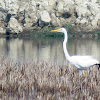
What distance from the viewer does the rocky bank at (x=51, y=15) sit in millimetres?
47000

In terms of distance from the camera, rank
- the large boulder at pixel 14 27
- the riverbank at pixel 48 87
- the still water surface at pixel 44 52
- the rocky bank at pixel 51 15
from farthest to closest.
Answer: the rocky bank at pixel 51 15 → the large boulder at pixel 14 27 → the still water surface at pixel 44 52 → the riverbank at pixel 48 87

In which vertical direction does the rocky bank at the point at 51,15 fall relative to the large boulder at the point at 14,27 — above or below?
above

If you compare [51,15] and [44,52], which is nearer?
[44,52]

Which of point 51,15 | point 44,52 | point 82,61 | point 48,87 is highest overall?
point 51,15

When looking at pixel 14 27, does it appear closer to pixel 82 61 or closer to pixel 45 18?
pixel 45 18

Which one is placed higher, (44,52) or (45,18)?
(45,18)

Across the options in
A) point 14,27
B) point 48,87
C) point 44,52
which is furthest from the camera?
point 14,27

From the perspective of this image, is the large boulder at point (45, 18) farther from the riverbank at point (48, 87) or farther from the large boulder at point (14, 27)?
the riverbank at point (48, 87)

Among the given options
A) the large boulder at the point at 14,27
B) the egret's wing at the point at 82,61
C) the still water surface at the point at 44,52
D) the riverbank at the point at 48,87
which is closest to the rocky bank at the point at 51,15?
the large boulder at the point at 14,27

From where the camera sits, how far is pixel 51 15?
4869cm

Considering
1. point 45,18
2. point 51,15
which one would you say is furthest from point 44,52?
point 51,15

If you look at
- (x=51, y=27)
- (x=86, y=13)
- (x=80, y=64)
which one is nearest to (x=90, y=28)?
(x=86, y=13)

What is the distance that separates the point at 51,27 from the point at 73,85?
3913cm

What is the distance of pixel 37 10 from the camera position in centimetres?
5016
